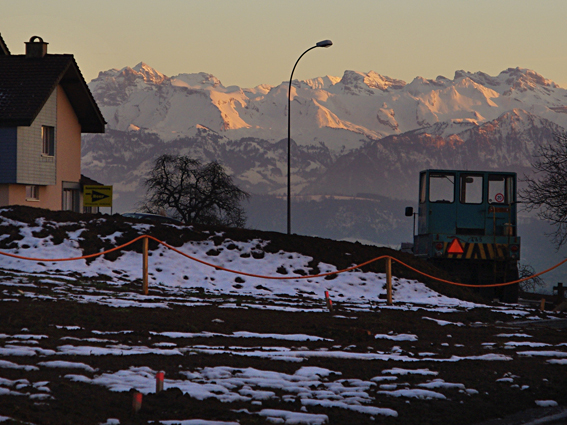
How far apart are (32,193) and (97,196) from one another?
23.2 ft

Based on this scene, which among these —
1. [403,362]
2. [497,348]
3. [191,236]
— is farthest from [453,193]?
[403,362]

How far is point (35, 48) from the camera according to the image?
3897 cm

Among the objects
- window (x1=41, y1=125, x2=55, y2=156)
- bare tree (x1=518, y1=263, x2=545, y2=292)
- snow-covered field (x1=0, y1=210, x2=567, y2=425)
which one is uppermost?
window (x1=41, y1=125, x2=55, y2=156)

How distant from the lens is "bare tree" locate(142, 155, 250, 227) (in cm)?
7356

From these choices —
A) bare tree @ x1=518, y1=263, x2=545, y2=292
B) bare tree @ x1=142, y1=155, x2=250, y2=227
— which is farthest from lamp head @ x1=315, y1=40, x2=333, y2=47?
bare tree @ x1=142, y1=155, x2=250, y2=227

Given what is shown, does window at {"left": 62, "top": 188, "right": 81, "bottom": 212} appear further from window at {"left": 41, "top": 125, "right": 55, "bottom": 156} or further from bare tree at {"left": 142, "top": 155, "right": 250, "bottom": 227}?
bare tree at {"left": 142, "top": 155, "right": 250, "bottom": 227}

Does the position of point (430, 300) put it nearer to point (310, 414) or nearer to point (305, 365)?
point (305, 365)

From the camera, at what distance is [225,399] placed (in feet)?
22.7

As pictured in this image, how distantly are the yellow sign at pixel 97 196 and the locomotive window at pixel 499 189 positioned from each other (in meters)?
17.1

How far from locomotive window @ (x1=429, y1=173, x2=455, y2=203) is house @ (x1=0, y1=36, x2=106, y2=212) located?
20949 millimetres

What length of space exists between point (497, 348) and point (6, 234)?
1544 centimetres

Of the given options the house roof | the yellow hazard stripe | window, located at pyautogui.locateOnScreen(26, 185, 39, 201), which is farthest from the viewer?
window, located at pyautogui.locateOnScreen(26, 185, 39, 201)

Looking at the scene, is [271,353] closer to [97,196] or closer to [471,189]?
[471,189]

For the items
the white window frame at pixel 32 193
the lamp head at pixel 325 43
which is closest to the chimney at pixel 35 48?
the white window frame at pixel 32 193
